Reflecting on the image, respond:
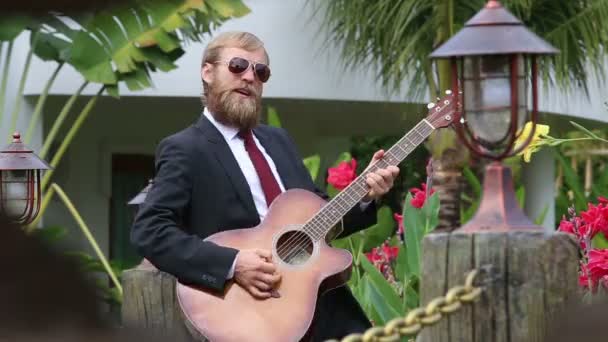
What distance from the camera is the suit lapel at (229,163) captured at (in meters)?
3.38

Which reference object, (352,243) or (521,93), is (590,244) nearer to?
(352,243)

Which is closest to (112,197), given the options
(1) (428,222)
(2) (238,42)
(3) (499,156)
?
(1) (428,222)

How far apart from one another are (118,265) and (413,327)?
903cm

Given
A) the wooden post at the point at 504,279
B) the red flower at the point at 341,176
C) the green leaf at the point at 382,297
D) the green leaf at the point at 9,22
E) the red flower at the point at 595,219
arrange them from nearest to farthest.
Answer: the green leaf at the point at 9,22, the wooden post at the point at 504,279, the green leaf at the point at 382,297, the red flower at the point at 595,219, the red flower at the point at 341,176

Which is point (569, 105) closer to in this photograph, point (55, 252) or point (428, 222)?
point (428, 222)

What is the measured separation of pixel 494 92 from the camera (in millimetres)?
2045

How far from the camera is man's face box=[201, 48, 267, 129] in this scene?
3.45 m

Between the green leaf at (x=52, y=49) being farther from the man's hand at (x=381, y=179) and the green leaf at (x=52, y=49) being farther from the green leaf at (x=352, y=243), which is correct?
the man's hand at (x=381, y=179)

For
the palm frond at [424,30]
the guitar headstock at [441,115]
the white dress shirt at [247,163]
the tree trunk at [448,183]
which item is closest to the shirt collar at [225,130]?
the white dress shirt at [247,163]

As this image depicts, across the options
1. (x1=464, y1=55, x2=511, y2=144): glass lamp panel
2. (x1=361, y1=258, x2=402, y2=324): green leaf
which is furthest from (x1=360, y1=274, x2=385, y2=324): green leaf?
(x1=464, y1=55, x2=511, y2=144): glass lamp panel

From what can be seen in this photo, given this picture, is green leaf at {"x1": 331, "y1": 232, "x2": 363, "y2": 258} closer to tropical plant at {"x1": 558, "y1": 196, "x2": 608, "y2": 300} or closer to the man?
tropical plant at {"x1": 558, "y1": 196, "x2": 608, "y2": 300}

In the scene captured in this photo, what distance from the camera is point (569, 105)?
38.4 feet

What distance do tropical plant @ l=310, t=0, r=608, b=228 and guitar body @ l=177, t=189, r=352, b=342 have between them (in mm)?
5165

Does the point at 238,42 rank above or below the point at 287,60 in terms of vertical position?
below
